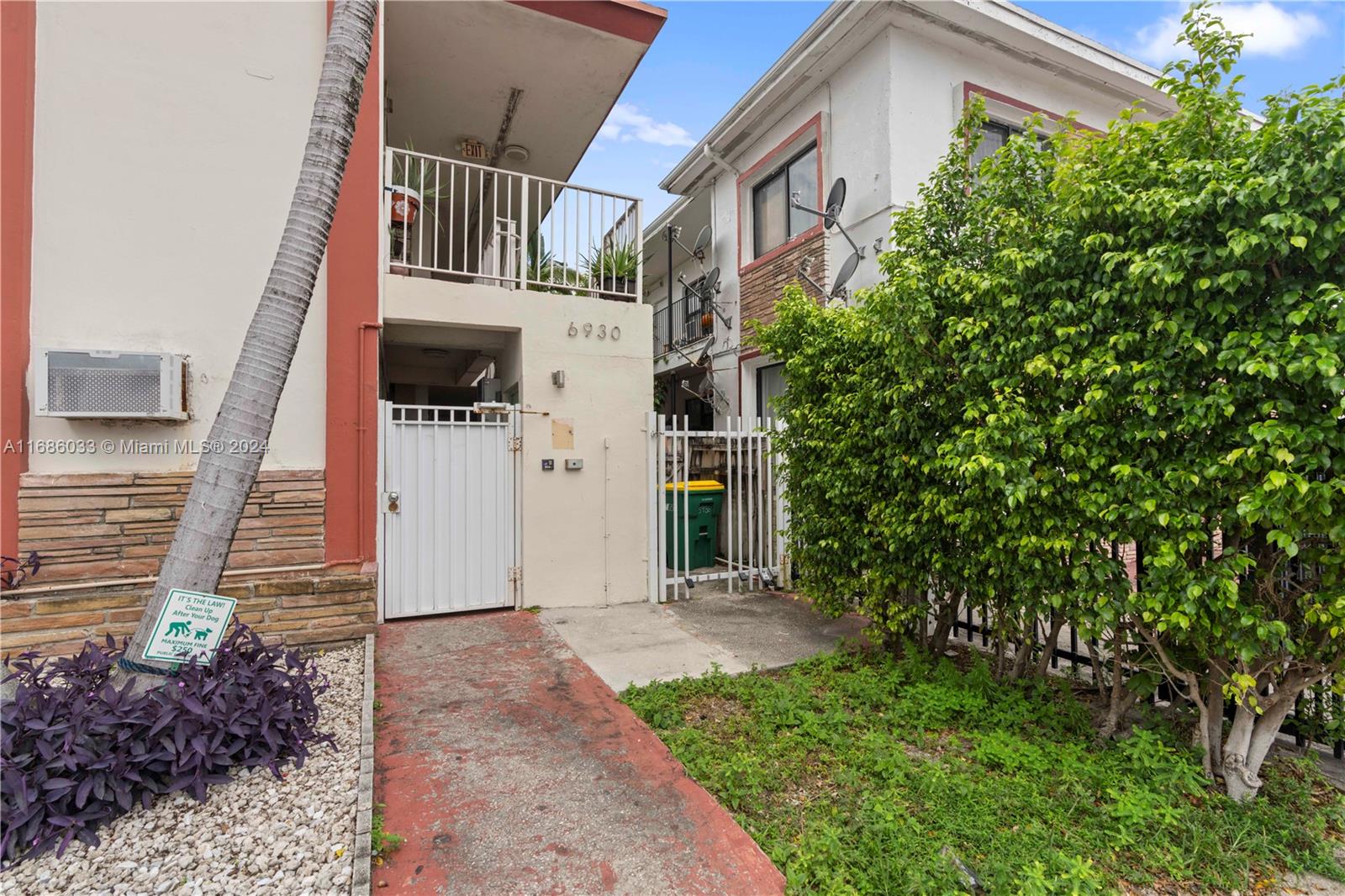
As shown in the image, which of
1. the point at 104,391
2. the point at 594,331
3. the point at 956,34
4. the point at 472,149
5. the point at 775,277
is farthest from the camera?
the point at 775,277

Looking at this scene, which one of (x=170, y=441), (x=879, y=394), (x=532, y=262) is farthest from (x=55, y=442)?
(x=879, y=394)

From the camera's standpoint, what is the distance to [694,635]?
545 centimetres

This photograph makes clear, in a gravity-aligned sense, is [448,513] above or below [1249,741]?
above

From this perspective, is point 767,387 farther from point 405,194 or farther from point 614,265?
point 405,194

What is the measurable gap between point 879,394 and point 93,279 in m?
5.69

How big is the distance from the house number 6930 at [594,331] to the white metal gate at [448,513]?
1079 millimetres

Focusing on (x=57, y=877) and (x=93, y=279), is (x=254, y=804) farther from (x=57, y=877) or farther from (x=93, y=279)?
(x=93, y=279)

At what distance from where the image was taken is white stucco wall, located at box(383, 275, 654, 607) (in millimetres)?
5984

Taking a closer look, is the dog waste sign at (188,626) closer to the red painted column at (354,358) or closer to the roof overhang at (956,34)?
the red painted column at (354,358)

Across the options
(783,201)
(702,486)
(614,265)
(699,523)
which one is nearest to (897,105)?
(783,201)

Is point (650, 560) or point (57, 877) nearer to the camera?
point (57, 877)

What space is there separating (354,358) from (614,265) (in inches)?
119

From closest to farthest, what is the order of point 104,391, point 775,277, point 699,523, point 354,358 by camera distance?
1. point 104,391
2. point 354,358
3. point 699,523
4. point 775,277

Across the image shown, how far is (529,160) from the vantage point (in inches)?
349
